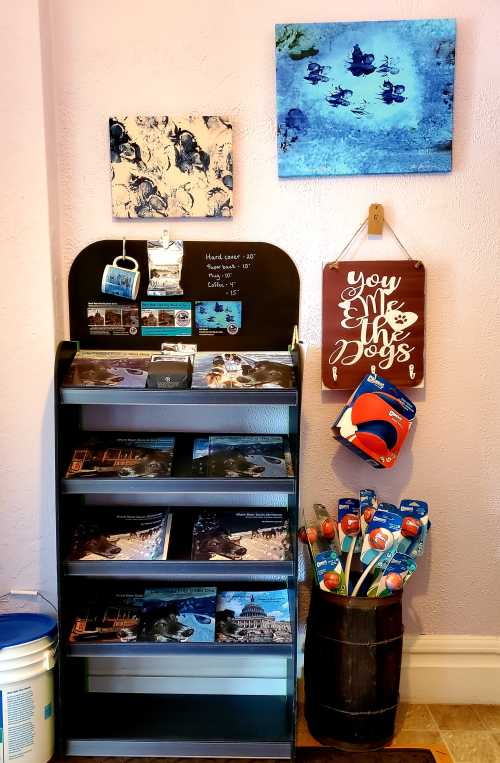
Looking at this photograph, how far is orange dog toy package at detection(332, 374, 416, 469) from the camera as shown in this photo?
229 cm

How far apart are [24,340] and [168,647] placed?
1134 mm

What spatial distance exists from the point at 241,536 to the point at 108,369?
2.30ft

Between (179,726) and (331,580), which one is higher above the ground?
(331,580)

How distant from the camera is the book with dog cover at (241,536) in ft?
7.22

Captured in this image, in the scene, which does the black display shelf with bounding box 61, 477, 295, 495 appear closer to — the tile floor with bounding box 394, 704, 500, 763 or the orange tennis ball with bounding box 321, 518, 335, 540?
the orange tennis ball with bounding box 321, 518, 335, 540

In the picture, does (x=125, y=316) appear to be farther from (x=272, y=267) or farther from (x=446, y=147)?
(x=446, y=147)

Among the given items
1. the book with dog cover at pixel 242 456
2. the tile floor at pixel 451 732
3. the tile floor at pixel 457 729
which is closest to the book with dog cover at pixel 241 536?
the book with dog cover at pixel 242 456

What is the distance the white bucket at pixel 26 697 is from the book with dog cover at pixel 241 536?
22.7 inches

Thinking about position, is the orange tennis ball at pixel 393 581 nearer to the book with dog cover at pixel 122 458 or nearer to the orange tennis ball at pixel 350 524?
the orange tennis ball at pixel 350 524

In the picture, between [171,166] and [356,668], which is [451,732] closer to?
[356,668]

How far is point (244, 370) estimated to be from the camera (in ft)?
7.27

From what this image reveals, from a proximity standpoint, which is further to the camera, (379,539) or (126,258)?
(126,258)

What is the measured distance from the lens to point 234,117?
7.85 feet

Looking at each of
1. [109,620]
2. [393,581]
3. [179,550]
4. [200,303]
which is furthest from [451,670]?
[200,303]
